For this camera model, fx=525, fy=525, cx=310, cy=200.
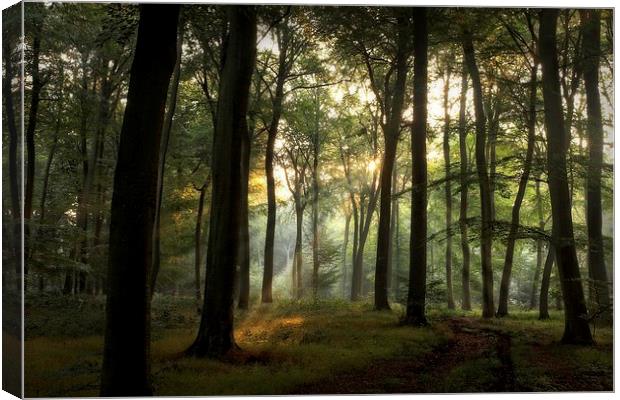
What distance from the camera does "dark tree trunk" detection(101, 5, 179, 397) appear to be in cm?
489

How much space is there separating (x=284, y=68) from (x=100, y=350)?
469 cm

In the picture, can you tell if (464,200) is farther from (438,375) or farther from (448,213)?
(438,375)

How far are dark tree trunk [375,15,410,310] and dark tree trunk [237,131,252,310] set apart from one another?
6.77 ft

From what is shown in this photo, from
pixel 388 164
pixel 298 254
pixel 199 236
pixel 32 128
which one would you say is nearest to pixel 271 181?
pixel 298 254

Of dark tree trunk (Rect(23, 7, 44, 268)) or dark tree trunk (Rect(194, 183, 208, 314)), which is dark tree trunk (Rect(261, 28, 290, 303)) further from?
dark tree trunk (Rect(23, 7, 44, 268))

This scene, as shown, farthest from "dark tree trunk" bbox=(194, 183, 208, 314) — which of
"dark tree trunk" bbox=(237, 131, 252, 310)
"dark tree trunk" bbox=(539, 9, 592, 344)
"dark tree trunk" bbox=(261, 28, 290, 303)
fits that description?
"dark tree trunk" bbox=(539, 9, 592, 344)

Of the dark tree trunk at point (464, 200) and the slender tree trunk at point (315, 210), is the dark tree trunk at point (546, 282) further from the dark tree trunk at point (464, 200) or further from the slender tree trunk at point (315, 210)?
the slender tree trunk at point (315, 210)

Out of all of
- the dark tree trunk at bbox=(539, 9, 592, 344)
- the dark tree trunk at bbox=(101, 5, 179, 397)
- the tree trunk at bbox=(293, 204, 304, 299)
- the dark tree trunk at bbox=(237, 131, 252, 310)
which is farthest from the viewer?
the tree trunk at bbox=(293, 204, 304, 299)

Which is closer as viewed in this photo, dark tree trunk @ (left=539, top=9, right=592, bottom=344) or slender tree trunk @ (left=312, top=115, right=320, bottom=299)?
dark tree trunk @ (left=539, top=9, right=592, bottom=344)

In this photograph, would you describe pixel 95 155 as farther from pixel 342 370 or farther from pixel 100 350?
pixel 342 370

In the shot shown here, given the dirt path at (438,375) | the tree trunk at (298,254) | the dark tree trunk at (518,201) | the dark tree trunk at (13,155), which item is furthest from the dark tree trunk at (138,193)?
the dark tree trunk at (518,201)

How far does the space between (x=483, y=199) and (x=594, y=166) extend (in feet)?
5.02

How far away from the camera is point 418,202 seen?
7.66 metres

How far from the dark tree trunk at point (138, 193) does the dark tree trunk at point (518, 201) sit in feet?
16.0
